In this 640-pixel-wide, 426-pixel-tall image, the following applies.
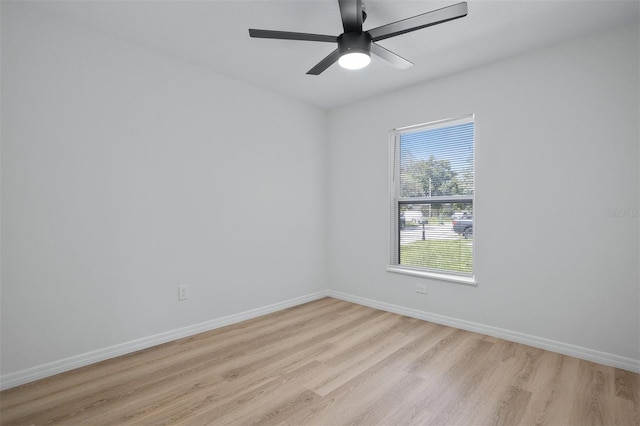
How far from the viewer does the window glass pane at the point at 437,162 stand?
10.7ft

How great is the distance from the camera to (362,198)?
159 inches

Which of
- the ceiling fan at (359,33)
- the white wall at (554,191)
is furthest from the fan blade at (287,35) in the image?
the white wall at (554,191)

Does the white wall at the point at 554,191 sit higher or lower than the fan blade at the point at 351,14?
lower

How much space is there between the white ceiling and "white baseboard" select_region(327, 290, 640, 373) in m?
2.45

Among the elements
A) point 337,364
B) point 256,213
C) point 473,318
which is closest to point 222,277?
point 256,213

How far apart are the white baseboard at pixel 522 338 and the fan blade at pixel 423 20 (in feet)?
8.52

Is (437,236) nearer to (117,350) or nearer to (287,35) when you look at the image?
(287,35)

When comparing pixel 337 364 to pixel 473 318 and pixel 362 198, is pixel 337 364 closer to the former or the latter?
pixel 473 318

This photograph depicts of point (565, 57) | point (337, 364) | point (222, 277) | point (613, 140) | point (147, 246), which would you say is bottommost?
point (337, 364)

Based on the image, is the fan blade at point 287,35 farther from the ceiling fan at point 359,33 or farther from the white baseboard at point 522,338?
the white baseboard at point 522,338

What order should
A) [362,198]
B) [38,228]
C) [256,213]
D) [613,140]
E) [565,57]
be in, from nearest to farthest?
1. [38,228]
2. [613,140]
3. [565,57]
4. [256,213]
5. [362,198]

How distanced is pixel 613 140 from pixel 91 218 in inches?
157

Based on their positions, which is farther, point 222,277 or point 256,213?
point 256,213

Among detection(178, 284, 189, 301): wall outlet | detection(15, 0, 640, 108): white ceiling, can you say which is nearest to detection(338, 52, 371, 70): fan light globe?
detection(15, 0, 640, 108): white ceiling
